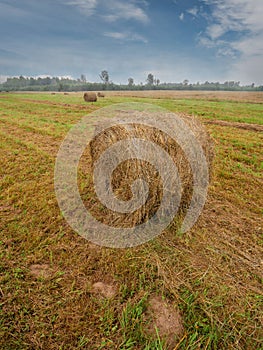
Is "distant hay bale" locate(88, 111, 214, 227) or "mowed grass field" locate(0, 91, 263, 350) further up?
"distant hay bale" locate(88, 111, 214, 227)

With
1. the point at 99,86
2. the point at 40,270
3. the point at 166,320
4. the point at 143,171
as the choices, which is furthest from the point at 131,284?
the point at 99,86

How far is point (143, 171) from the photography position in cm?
326

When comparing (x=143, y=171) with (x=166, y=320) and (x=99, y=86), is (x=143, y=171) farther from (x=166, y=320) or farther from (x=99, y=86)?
(x=99, y=86)

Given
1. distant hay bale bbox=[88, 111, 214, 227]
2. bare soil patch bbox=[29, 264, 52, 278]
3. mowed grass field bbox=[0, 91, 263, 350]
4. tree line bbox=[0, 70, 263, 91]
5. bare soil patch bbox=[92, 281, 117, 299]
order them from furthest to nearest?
tree line bbox=[0, 70, 263, 91]
distant hay bale bbox=[88, 111, 214, 227]
bare soil patch bbox=[29, 264, 52, 278]
bare soil patch bbox=[92, 281, 117, 299]
mowed grass field bbox=[0, 91, 263, 350]

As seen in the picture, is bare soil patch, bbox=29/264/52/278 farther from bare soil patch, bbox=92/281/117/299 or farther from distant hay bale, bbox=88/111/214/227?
distant hay bale, bbox=88/111/214/227

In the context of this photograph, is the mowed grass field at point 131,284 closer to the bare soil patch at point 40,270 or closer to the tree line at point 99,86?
the bare soil patch at point 40,270

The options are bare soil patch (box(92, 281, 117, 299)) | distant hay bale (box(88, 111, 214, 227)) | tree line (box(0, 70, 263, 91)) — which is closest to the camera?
bare soil patch (box(92, 281, 117, 299))

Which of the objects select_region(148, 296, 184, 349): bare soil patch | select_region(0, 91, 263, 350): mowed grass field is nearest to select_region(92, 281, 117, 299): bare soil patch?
select_region(0, 91, 263, 350): mowed grass field

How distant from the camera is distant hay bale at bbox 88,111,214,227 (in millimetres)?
3295

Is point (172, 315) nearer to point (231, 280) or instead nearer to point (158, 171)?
point (231, 280)

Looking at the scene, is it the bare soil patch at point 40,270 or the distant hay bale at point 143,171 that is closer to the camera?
the bare soil patch at point 40,270

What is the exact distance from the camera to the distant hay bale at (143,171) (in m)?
3.29

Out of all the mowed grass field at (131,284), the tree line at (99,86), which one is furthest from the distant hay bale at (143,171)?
the tree line at (99,86)

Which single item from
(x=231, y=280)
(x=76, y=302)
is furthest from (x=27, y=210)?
(x=231, y=280)
